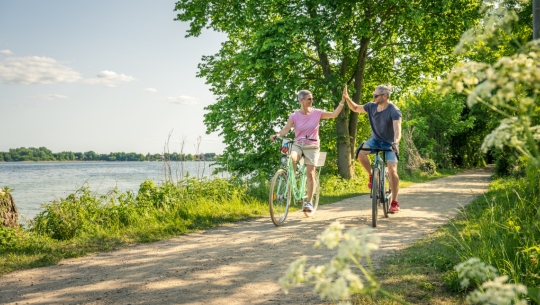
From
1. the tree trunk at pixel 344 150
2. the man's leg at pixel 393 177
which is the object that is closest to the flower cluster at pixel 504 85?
the man's leg at pixel 393 177

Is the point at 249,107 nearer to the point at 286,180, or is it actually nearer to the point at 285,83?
the point at 285,83

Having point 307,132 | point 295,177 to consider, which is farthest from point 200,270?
point 307,132

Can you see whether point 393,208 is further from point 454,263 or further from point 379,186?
point 454,263

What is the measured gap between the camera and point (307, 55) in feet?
57.1

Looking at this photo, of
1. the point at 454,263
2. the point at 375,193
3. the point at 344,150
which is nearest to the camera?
the point at 454,263

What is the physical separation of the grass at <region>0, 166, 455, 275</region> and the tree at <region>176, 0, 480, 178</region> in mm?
5399

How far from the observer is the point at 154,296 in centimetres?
436

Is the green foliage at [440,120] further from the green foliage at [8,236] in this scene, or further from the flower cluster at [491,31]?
the flower cluster at [491,31]

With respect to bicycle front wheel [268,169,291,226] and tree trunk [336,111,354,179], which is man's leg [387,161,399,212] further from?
tree trunk [336,111,354,179]

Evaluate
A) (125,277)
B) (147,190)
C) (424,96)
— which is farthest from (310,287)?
(424,96)

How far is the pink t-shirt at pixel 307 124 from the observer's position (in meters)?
8.38

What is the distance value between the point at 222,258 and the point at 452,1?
1274 cm

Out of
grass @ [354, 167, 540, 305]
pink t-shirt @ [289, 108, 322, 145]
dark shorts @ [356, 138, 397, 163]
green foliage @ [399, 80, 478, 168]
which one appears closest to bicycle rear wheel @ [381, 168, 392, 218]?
dark shorts @ [356, 138, 397, 163]

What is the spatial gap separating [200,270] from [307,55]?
13285 mm
